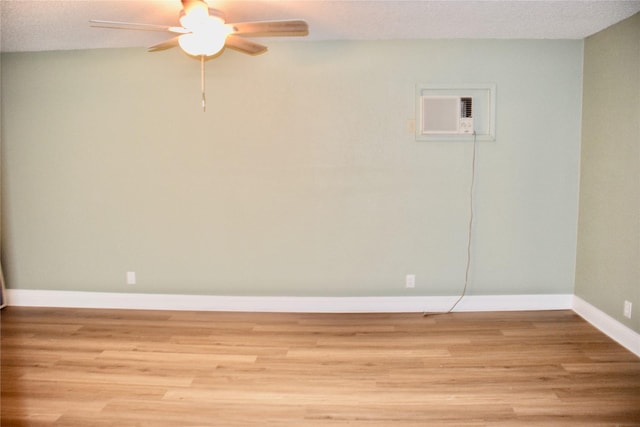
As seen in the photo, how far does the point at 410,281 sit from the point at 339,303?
2.09 ft

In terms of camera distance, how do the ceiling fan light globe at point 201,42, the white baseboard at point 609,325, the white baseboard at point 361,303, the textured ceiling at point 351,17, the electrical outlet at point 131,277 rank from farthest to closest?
the electrical outlet at point 131,277 < the white baseboard at point 361,303 < the white baseboard at point 609,325 < the textured ceiling at point 351,17 < the ceiling fan light globe at point 201,42

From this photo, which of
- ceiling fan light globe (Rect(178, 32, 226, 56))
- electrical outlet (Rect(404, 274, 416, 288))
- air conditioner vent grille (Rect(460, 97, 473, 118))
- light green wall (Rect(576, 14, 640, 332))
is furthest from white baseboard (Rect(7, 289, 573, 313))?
ceiling fan light globe (Rect(178, 32, 226, 56))

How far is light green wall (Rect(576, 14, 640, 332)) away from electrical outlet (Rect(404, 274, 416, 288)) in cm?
137

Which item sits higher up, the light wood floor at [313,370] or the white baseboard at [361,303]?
the white baseboard at [361,303]

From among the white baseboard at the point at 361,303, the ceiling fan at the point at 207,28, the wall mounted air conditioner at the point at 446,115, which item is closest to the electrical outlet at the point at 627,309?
the white baseboard at the point at 361,303

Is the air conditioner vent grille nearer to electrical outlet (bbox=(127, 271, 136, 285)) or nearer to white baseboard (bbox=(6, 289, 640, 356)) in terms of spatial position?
white baseboard (bbox=(6, 289, 640, 356))

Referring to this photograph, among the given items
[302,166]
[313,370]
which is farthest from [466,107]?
[313,370]

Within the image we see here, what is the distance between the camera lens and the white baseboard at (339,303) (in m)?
3.66

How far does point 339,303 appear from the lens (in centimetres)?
368

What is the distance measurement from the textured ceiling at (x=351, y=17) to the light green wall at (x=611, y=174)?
227 mm

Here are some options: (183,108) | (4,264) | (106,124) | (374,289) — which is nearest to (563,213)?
(374,289)

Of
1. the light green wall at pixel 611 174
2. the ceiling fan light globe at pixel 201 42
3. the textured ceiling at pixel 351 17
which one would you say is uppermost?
the textured ceiling at pixel 351 17

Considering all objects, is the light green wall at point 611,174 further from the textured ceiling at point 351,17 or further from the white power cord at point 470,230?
the white power cord at point 470,230

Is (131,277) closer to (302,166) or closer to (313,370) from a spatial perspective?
(302,166)
